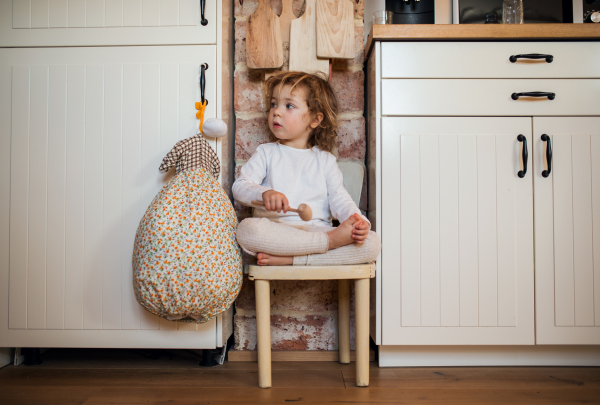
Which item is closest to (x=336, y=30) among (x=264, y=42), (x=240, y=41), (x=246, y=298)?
(x=264, y=42)

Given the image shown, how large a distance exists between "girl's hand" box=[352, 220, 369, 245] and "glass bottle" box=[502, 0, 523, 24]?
3.22 feet

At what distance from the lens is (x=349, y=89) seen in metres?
1.46

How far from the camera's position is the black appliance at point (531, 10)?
1600 mm

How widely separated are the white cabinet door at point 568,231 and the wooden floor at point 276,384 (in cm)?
17

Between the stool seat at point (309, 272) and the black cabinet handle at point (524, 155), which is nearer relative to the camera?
the stool seat at point (309, 272)

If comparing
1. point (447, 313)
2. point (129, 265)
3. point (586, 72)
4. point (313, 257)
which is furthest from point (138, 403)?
point (586, 72)

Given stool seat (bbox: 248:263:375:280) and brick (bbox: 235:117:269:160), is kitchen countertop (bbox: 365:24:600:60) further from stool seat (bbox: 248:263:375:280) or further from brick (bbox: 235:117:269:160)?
stool seat (bbox: 248:263:375:280)

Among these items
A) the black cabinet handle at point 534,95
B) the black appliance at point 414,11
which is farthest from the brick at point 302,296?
the black appliance at point 414,11

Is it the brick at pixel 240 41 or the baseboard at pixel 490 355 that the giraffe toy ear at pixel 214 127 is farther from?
the baseboard at pixel 490 355

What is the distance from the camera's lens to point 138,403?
1.05 meters

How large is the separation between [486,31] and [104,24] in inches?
48.9

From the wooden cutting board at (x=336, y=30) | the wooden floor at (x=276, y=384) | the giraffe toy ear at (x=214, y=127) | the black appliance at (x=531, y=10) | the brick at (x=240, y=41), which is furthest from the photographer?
the black appliance at (x=531, y=10)

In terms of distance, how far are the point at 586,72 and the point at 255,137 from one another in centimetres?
111

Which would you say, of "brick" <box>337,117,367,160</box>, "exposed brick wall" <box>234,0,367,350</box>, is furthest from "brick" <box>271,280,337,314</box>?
"brick" <box>337,117,367,160</box>
